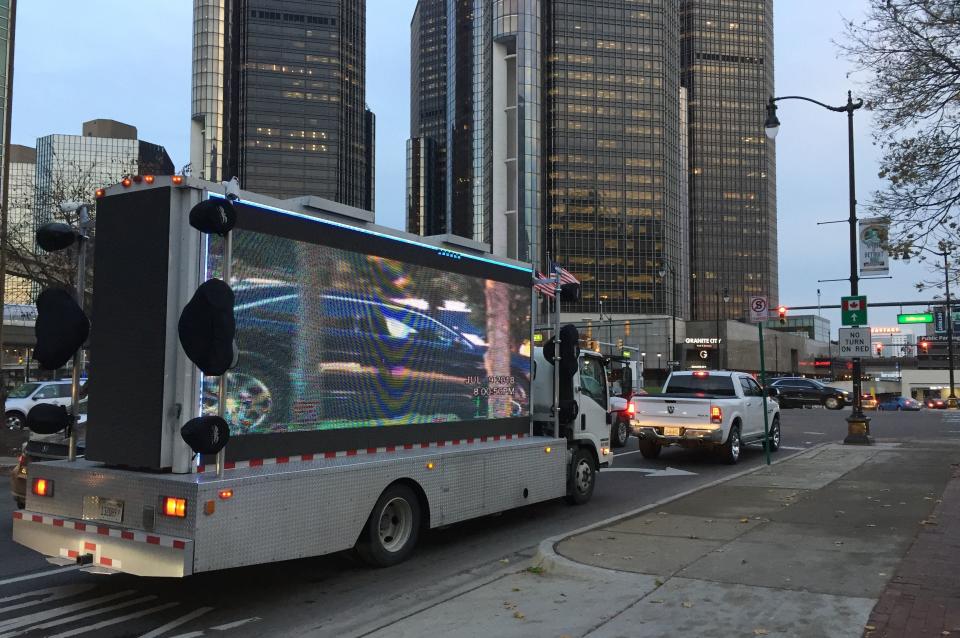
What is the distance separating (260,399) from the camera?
6.25m

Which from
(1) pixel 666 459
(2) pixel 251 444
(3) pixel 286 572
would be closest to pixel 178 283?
(2) pixel 251 444

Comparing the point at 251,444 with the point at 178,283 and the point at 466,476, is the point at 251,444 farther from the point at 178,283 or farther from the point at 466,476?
the point at 466,476

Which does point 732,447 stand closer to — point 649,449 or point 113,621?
point 649,449

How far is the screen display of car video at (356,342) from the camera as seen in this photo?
6.23 metres

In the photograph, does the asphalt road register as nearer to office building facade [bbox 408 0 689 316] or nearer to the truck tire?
the truck tire

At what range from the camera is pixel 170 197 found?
6.06 m

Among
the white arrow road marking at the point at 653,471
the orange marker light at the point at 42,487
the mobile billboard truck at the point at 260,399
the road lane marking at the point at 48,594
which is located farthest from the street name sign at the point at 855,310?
the orange marker light at the point at 42,487

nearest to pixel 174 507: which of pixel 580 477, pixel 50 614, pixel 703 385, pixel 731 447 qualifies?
pixel 50 614

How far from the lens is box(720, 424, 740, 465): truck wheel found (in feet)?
51.8

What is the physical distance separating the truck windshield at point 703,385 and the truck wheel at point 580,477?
615 centimetres

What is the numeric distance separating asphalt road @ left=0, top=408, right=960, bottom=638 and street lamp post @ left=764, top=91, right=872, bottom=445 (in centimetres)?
1169

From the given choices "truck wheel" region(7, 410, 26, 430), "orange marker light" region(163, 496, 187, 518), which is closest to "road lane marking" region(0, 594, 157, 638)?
"orange marker light" region(163, 496, 187, 518)

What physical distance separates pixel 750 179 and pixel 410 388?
204 m

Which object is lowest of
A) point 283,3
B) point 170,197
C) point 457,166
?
point 170,197
